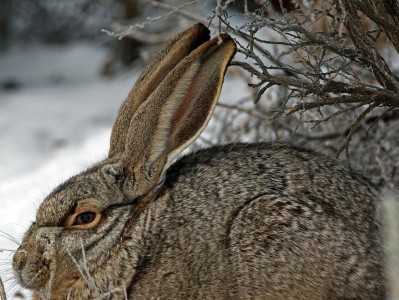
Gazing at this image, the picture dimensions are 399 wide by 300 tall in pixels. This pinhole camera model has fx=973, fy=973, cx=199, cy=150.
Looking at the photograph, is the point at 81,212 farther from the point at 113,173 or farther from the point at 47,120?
the point at 47,120

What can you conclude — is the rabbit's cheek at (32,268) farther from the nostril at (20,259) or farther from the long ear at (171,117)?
the long ear at (171,117)

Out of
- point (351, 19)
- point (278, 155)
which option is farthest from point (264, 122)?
point (351, 19)

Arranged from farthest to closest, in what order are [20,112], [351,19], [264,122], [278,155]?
[20,112] < [264,122] < [278,155] < [351,19]

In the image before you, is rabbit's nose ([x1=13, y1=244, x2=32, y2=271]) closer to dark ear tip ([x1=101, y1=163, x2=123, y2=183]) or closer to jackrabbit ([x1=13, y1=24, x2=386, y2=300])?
jackrabbit ([x1=13, y1=24, x2=386, y2=300])

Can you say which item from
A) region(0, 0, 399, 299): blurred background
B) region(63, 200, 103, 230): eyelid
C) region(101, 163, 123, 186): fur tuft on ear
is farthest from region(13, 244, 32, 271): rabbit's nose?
region(101, 163, 123, 186): fur tuft on ear

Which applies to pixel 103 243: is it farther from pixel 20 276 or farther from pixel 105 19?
pixel 105 19

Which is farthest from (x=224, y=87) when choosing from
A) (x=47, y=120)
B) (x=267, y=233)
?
(x=267, y=233)
